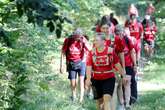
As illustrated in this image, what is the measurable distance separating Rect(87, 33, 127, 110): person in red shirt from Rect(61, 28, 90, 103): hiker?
117 inches

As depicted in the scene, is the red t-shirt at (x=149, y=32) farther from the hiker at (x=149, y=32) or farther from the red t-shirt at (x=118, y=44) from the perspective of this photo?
the red t-shirt at (x=118, y=44)

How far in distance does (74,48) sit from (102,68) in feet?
10.9

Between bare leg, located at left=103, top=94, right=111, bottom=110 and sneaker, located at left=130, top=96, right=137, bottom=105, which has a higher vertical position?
bare leg, located at left=103, top=94, right=111, bottom=110

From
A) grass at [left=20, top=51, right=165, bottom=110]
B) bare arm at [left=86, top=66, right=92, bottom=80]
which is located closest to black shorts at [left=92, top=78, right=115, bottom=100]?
bare arm at [left=86, top=66, right=92, bottom=80]

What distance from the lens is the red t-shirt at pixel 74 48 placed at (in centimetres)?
1201

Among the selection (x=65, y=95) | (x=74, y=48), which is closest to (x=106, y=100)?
(x=74, y=48)

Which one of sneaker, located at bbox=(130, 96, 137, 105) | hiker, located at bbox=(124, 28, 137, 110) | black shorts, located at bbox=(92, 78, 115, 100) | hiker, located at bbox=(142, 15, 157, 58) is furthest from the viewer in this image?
hiker, located at bbox=(142, 15, 157, 58)

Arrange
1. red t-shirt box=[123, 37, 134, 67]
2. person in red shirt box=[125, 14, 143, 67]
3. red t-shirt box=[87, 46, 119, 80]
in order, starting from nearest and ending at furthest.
Result: red t-shirt box=[87, 46, 119, 80] < red t-shirt box=[123, 37, 134, 67] < person in red shirt box=[125, 14, 143, 67]

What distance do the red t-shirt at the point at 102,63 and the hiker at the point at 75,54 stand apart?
9.92 feet

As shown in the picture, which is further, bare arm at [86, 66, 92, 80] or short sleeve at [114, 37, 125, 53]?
short sleeve at [114, 37, 125, 53]

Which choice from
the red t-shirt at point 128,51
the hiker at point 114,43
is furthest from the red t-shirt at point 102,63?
the red t-shirt at point 128,51

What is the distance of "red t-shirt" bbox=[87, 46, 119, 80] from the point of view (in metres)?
8.73

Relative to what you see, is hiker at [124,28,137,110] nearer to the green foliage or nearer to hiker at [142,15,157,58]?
the green foliage

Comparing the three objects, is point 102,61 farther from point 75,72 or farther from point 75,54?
point 75,72
